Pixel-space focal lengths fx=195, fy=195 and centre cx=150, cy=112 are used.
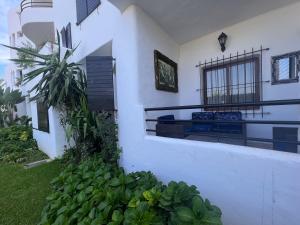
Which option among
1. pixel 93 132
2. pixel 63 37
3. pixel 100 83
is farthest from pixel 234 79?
pixel 63 37

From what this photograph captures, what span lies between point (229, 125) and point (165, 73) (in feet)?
6.13

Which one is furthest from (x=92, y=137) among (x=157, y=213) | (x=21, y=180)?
(x=157, y=213)

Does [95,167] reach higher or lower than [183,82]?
lower

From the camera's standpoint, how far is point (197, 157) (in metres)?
2.59

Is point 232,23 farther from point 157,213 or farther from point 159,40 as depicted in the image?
point 157,213

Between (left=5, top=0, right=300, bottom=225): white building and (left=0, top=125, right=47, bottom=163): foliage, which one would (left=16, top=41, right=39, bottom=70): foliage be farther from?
(left=0, top=125, right=47, bottom=163): foliage

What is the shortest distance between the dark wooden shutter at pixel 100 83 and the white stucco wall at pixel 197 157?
0.96 ft

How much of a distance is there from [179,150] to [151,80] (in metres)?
1.73

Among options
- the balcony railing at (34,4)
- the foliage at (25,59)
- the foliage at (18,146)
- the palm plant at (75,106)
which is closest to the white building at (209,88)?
the palm plant at (75,106)

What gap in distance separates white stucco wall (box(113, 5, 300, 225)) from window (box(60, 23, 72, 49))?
3.52m

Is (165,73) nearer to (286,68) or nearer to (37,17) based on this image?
(286,68)

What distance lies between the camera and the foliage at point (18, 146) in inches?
266

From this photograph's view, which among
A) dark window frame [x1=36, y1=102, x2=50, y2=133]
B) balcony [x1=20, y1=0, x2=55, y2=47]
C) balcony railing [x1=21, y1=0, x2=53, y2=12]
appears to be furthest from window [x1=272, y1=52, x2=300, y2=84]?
balcony railing [x1=21, y1=0, x2=53, y2=12]

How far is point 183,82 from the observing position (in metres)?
5.40
